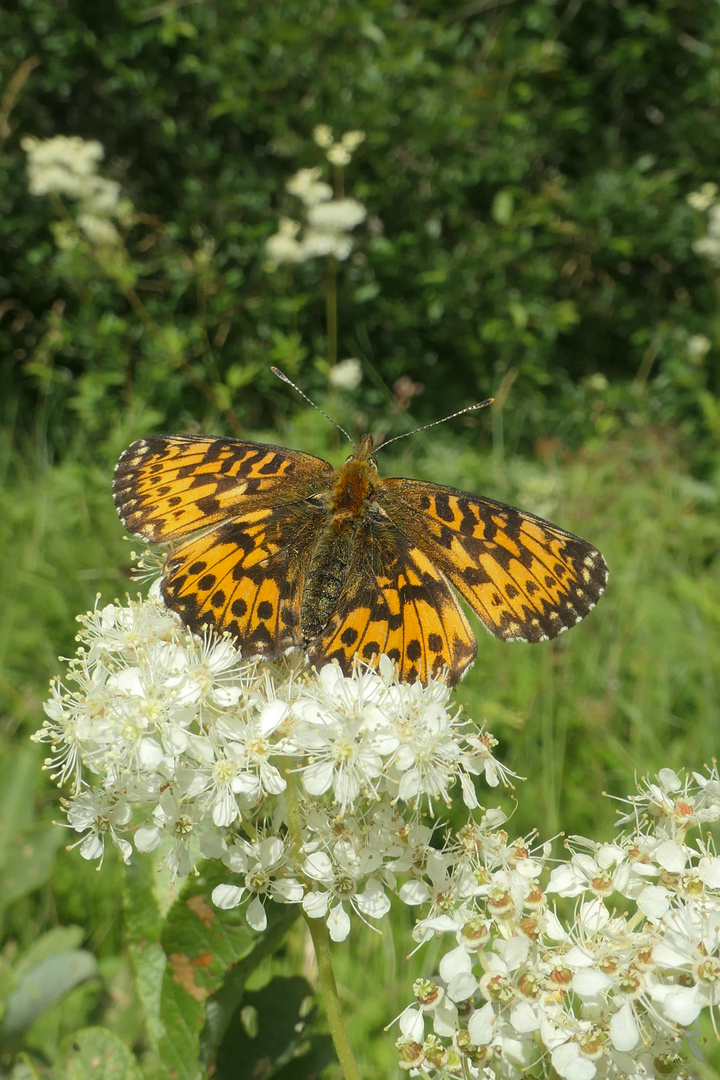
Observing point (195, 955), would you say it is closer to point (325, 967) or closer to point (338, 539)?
point (325, 967)

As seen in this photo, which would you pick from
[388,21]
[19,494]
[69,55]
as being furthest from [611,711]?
[69,55]

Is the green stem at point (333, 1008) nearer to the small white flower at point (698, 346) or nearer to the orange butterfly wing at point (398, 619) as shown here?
the orange butterfly wing at point (398, 619)

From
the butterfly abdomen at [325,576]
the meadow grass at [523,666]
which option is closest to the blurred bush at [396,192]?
the meadow grass at [523,666]

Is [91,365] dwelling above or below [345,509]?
below

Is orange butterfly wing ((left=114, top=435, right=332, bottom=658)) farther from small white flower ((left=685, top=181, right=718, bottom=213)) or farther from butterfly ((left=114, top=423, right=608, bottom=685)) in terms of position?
small white flower ((left=685, top=181, right=718, bottom=213))

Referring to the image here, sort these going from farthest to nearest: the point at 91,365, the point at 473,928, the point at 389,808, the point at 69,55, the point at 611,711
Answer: the point at 69,55
the point at 91,365
the point at 611,711
the point at 389,808
the point at 473,928

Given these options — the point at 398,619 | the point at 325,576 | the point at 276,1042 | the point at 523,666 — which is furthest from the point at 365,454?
the point at 523,666

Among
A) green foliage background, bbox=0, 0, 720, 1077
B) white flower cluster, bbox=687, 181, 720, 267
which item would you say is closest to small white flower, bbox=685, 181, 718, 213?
white flower cluster, bbox=687, 181, 720, 267

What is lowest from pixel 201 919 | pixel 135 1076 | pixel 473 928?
pixel 135 1076

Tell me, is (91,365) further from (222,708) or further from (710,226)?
(222,708)
